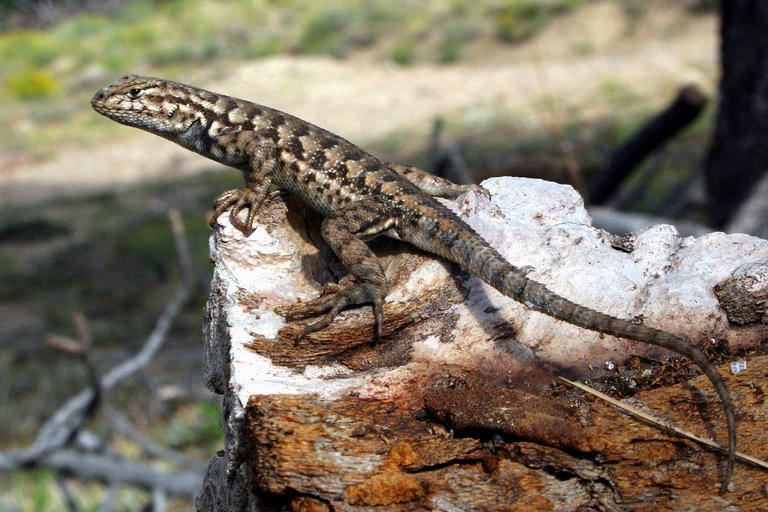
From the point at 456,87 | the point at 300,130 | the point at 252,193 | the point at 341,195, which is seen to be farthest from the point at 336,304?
the point at 456,87

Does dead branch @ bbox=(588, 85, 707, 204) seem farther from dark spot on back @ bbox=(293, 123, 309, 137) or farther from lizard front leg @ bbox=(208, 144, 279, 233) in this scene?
lizard front leg @ bbox=(208, 144, 279, 233)

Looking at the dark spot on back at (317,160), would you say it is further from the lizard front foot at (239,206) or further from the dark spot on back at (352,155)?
the lizard front foot at (239,206)

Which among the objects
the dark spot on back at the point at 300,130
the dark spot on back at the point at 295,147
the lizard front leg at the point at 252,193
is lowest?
the lizard front leg at the point at 252,193

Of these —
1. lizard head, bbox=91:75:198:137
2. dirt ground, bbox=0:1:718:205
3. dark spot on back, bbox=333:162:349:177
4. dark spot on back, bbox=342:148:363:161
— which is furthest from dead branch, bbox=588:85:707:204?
dirt ground, bbox=0:1:718:205

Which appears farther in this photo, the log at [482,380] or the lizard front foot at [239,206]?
the lizard front foot at [239,206]

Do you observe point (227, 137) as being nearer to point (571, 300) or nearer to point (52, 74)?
point (571, 300)

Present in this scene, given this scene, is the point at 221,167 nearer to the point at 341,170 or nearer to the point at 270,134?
the point at 270,134

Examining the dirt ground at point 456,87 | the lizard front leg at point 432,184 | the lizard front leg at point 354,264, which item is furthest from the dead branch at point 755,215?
the dirt ground at point 456,87
